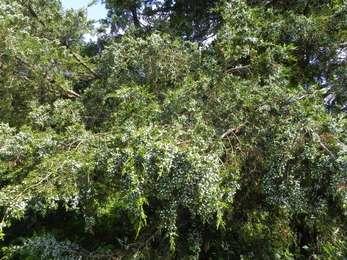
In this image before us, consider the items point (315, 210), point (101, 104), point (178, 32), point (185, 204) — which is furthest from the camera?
point (178, 32)

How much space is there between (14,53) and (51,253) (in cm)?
258

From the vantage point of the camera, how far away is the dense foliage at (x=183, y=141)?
4.74m

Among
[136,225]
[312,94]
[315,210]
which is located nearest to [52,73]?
[136,225]

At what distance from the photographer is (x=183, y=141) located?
191 inches

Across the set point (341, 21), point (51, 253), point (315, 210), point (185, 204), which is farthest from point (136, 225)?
point (341, 21)

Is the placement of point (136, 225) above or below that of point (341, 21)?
below

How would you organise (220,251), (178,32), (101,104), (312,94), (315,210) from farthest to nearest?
(178,32), (101,104), (220,251), (312,94), (315,210)

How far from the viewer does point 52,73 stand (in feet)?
22.6

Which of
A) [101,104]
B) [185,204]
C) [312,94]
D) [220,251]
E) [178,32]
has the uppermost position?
A: [178,32]

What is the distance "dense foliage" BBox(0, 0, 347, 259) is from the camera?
4.74m

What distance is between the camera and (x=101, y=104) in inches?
268

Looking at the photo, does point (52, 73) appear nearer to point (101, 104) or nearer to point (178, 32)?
point (101, 104)

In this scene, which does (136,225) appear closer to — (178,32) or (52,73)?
(52,73)

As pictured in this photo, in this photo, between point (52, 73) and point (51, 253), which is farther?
point (52, 73)
